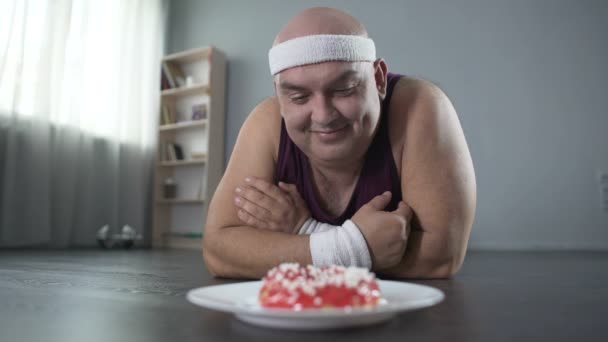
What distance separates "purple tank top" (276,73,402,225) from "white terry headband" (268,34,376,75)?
0.76 ft

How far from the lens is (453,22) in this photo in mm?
3562

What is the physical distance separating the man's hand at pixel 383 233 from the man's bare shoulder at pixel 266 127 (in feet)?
1.18

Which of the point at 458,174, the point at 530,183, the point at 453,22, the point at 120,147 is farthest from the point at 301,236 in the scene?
the point at 120,147

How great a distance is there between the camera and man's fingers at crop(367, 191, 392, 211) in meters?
1.08

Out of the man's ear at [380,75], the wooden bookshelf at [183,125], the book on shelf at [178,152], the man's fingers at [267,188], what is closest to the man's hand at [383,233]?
the man's fingers at [267,188]

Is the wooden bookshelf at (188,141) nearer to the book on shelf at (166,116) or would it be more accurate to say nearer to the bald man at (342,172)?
the book on shelf at (166,116)

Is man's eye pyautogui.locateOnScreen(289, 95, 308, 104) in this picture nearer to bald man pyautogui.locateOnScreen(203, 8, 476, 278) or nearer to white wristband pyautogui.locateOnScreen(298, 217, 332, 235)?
bald man pyautogui.locateOnScreen(203, 8, 476, 278)

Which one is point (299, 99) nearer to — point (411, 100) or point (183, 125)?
point (411, 100)

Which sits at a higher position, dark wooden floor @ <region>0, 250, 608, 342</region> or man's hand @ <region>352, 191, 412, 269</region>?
man's hand @ <region>352, 191, 412, 269</region>

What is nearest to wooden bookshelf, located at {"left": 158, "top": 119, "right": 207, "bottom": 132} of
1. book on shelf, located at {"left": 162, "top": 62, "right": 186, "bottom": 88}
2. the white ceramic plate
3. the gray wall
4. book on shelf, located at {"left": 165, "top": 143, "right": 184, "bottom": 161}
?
book on shelf, located at {"left": 165, "top": 143, "right": 184, "bottom": 161}

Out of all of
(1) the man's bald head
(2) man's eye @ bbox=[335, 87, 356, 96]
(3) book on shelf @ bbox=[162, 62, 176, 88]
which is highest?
(3) book on shelf @ bbox=[162, 62, 176, 88]

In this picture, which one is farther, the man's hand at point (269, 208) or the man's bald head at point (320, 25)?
the man's hand at point (269, 208)


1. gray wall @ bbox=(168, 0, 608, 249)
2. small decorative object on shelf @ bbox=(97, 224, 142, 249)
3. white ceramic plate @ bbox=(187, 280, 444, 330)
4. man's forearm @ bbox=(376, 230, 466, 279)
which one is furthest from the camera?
small decorative object on shelf @ bbox=(97, 224, 142, 249)

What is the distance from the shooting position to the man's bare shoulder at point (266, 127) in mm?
1291
